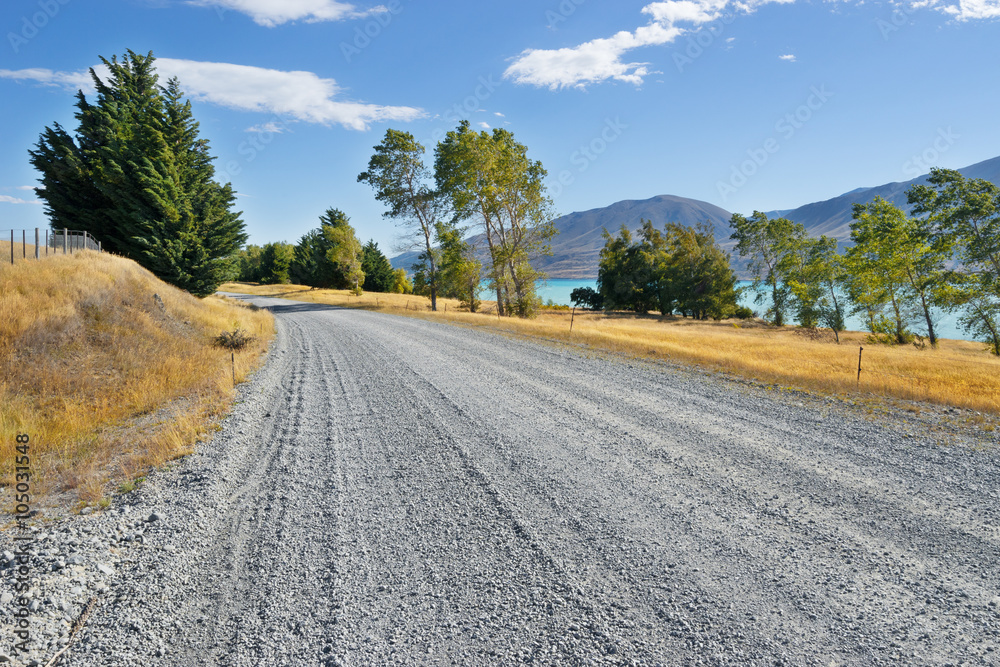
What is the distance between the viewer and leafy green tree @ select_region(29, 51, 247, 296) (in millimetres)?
20203

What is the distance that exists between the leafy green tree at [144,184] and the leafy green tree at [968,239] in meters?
42.2

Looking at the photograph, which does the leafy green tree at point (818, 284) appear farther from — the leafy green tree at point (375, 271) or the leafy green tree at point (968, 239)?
the leafy green tree at point (375, 271)

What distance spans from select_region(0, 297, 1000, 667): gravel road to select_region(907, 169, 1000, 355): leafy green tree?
3039cm

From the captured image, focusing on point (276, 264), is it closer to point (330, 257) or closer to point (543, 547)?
point (330, 257)

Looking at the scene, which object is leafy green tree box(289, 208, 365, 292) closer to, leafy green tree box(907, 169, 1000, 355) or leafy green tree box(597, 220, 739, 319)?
leafy green tree box(597, 220, 739, 319)

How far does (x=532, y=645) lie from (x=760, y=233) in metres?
56.9

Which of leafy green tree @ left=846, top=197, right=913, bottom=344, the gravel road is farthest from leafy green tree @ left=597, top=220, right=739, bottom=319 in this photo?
the gravel road

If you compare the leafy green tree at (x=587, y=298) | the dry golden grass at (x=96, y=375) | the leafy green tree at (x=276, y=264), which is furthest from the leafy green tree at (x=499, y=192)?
the leafy green tree at (x=276, y=264)

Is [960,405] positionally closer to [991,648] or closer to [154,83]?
[991,648]

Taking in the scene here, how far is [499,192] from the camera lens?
29.5 metres

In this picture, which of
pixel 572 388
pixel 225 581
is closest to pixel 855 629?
pixel 225 581

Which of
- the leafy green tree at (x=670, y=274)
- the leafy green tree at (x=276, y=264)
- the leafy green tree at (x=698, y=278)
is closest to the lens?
the leafy green tree at (x=698, y=278)

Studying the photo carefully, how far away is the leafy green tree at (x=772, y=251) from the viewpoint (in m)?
48.2

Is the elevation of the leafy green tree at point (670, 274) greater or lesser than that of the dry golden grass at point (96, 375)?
greater
